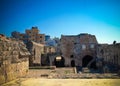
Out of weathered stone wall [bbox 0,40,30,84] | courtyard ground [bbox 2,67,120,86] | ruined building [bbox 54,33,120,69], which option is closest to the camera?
courtyard ground [bbox 2,67,120,86]

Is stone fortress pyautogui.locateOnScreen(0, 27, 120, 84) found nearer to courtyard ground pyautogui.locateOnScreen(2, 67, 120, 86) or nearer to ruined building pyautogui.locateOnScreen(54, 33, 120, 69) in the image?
ruined building pyautogui.locateOnScreen(54, 33, 120, 69)

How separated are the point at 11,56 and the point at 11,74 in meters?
0.88

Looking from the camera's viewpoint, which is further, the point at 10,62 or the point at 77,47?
the point at 77,47

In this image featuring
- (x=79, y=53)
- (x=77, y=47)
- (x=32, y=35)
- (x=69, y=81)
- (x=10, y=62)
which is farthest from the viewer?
(x=32, y=35)

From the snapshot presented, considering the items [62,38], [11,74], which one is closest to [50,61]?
[62,38]

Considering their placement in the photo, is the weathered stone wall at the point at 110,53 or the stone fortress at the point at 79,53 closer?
the weathered stone wall at the point at 110,53

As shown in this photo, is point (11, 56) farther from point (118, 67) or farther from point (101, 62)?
point (101, 62)

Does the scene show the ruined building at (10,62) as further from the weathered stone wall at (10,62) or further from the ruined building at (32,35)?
the ruined building at (32,35)

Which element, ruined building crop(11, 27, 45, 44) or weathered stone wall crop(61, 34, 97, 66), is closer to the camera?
weathered stone wall crop(61, 34, 97, 66)

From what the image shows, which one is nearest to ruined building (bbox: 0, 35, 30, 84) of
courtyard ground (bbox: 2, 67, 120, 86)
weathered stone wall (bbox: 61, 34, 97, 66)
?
courtyard ground (bbox: 2, 67, 120, 86)

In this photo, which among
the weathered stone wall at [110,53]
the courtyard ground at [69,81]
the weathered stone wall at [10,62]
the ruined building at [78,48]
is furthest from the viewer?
the ruined building at [78,48]

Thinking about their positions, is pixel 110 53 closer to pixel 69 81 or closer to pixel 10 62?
pixel 69 81

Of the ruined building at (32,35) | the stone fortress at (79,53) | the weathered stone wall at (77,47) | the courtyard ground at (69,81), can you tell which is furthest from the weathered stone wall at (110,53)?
the ruined building at (32,35)

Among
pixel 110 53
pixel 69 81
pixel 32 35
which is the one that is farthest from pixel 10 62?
pixel 32 35
